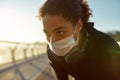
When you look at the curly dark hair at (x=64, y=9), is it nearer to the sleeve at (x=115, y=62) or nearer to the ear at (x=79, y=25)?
the ear at (x=79, y=25)

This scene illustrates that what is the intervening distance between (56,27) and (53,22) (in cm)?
7

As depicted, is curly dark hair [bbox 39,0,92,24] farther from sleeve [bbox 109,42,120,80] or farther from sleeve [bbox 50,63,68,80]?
sleeve [bbox 50,63,68,80]

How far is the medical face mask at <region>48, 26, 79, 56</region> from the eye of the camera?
4902 mm

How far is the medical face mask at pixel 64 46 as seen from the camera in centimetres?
490

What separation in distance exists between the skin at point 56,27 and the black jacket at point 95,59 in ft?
1.09

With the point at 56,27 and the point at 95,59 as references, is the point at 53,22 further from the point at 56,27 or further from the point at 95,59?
the point at 95,59

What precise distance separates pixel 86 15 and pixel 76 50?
0.68 m

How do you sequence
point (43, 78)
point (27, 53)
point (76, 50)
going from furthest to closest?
point (27, 53)
point (43, 78)
point (76, 50)

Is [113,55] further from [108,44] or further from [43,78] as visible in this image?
[43,78]

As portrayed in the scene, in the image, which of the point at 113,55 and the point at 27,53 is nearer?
the point at 113,55

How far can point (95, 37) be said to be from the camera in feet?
16.5

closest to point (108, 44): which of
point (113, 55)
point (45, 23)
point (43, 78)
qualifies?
point (113, 55)

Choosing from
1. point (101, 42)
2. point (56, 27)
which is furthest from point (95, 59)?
point (56, 27)

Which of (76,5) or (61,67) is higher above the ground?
(76,5)
